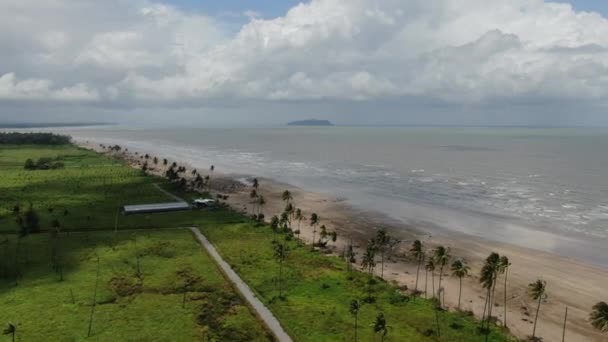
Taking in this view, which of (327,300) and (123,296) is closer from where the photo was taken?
(123,296)

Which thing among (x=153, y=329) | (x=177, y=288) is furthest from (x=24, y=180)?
(x=153, y=329)

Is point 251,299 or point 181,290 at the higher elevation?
point 251,299

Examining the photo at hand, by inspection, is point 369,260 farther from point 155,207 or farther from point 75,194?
point 75,194

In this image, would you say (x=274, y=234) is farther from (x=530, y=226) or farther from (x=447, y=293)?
(x=530, y=226)

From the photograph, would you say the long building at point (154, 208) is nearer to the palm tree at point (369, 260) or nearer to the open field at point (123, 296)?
the open field at point (123, 296)

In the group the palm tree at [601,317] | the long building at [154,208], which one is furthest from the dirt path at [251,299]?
the long building at [154,208]

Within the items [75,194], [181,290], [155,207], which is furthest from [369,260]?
[75,194]
